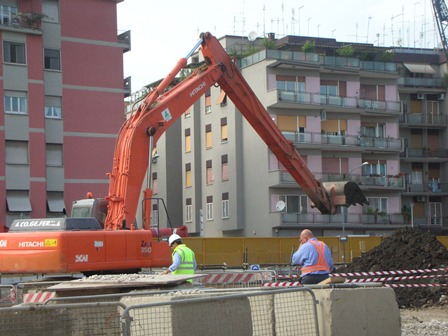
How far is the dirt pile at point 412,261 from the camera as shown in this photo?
964 inches

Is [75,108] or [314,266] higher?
[75,108]

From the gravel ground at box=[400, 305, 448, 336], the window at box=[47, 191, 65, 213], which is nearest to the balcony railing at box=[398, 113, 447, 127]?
the window at box=[47, 191, 65, 213]

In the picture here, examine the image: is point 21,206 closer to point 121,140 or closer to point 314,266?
point 121,140

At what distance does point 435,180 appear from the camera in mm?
72250

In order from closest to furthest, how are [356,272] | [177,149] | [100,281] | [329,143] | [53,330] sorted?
[53,330] < [100,281] < [356,272] < [329,143] < [177,149]

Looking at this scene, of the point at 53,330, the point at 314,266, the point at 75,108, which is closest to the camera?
the point at 53,330

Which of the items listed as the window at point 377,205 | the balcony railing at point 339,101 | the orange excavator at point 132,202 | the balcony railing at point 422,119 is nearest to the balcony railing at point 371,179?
the window at point 377,205

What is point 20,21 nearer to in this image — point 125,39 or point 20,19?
point 20,19

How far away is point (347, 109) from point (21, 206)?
26151 mm

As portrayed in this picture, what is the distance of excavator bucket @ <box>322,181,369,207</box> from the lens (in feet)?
88.7

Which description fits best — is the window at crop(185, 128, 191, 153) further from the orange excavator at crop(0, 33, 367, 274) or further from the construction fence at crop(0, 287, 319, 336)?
the construction fence at crop(0, 287, 319, 336)

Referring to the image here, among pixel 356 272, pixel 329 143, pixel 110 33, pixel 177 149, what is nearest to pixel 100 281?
pixel 356 272

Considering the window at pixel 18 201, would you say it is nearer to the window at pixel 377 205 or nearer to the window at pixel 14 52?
the window at pixel 14 52

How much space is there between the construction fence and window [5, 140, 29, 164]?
37.3 metres
